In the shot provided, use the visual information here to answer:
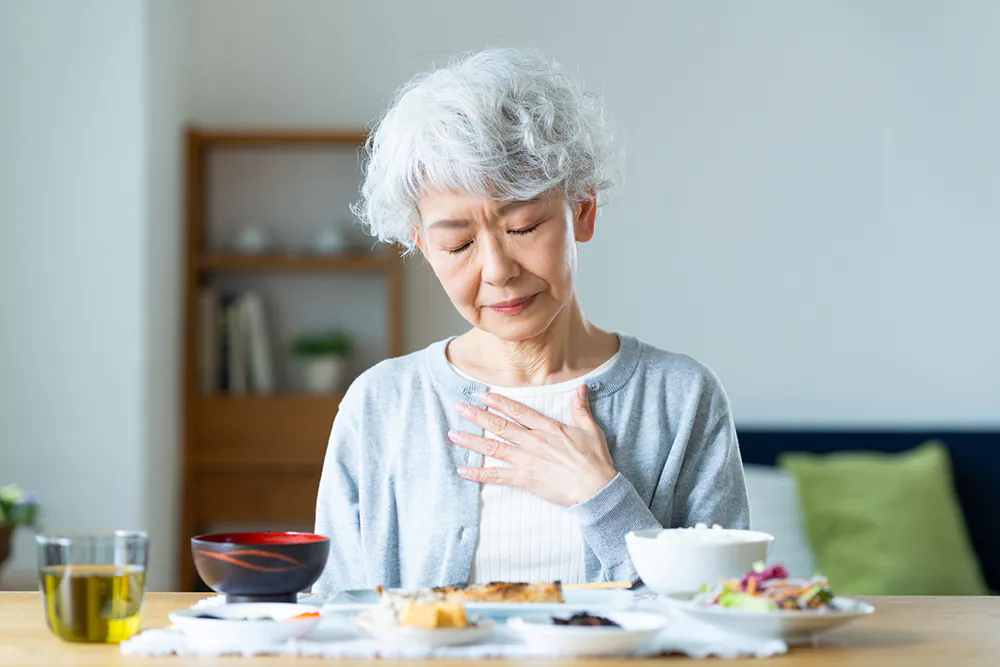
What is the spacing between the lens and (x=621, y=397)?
1638mm

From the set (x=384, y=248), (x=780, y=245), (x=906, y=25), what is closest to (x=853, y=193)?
(x=780, y=245)

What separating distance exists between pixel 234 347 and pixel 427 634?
322 cm

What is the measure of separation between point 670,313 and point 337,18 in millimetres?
1633

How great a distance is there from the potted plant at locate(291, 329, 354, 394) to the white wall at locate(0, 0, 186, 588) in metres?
0.53

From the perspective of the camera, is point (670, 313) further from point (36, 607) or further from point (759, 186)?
point (36, 607)

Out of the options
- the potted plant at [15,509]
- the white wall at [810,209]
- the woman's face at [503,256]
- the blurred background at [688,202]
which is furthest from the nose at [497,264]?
the white wall at [810,209]

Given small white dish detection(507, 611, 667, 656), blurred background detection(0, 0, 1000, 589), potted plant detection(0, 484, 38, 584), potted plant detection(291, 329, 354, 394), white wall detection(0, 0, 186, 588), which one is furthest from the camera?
blurred background detection(0, 0, 1000, 589)

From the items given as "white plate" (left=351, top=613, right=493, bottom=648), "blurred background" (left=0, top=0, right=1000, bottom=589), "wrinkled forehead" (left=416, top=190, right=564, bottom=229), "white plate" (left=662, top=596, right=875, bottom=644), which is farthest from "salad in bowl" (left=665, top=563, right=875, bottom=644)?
"blurred background" (left=0, top=0, right=1000, bottom=589)

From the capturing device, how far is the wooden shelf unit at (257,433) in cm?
397

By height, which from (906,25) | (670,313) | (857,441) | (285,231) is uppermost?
(906,25)

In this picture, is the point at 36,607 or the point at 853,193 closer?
the point at 36,607

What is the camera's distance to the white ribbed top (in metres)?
1.54

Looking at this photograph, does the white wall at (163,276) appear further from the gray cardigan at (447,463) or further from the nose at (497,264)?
the nose at (497,264)

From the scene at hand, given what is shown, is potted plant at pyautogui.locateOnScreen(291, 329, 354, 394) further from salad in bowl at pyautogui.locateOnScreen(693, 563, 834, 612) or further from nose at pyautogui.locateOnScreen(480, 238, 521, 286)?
salad in bowl at pyautogui.locateOnScreen(693, 563, 834, 612)
